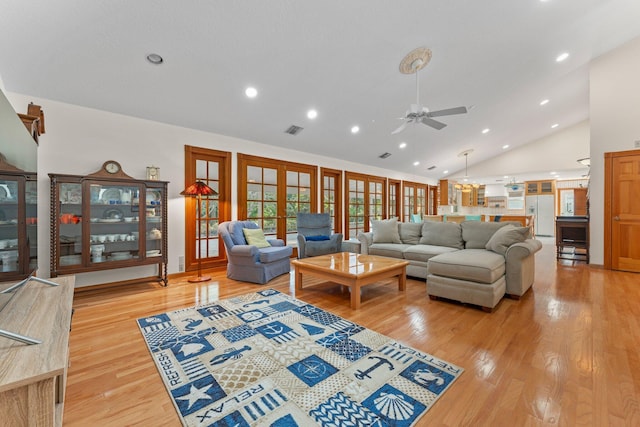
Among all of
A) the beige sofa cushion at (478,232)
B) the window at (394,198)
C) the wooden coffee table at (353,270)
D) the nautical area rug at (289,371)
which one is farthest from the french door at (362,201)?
the nautical area rug at (289,371)

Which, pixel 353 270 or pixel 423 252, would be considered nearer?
pixel 353 270

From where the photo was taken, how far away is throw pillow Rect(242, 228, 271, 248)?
442 centimetres

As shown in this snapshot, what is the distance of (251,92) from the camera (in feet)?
12.3

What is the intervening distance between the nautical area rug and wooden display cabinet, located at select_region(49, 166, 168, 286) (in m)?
1.40

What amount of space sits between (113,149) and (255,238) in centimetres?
228

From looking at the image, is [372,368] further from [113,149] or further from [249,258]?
[113,149]

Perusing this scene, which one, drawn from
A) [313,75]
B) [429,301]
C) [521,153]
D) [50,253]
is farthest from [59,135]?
[521,153]

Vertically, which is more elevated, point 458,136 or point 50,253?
point 458,136

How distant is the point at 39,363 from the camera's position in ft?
3.04

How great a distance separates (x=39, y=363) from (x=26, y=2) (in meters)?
2.79

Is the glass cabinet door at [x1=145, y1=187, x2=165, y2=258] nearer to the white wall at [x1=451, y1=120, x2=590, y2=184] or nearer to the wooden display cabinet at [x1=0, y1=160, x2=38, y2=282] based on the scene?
the wooden display cabinet at [x1=0, y1=160, x2=38, y2=282]

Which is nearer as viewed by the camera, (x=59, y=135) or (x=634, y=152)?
(x=59, y=135)

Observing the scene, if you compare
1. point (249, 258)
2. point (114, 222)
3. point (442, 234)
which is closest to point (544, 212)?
point (442, 234)

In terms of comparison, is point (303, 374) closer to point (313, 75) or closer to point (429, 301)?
point (429, 301)
